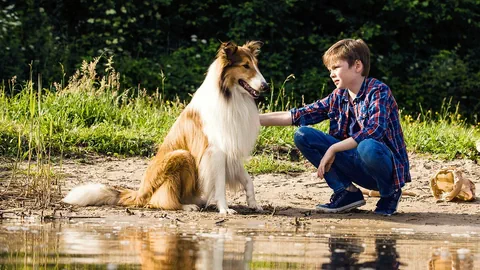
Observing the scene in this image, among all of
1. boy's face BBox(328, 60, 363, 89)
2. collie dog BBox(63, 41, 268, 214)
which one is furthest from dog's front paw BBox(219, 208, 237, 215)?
boy's face BBox(328, 60, 363, 89)

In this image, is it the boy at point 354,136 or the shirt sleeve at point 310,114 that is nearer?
the boy at point 354,136

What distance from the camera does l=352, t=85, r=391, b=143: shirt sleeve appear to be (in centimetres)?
733

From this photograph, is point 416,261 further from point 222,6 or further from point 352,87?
point 222,6

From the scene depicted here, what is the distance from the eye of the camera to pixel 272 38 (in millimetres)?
18750

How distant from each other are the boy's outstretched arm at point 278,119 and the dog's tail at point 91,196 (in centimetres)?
146

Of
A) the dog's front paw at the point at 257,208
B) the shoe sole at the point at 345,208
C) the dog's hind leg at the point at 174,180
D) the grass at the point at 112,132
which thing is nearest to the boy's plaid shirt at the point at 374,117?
the shoe sole at the point at 345,208

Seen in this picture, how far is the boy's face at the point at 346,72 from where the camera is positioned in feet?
24.5

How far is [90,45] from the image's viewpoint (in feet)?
59.3

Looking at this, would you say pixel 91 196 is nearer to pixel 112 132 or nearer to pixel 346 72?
pixel 346 72

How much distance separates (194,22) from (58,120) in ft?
27.0

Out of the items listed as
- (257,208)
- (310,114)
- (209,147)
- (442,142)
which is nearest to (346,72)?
(310,114)

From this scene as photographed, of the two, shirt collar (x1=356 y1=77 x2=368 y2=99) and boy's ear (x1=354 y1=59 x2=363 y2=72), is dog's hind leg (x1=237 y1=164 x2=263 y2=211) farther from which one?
boy's ear (x1=354 y1=59 x2=363 y2=72)

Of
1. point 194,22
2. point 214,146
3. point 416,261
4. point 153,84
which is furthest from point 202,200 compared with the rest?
point 194,22

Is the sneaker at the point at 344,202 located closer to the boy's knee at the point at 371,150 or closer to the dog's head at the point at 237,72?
the boy's knee at the point at 371,150
